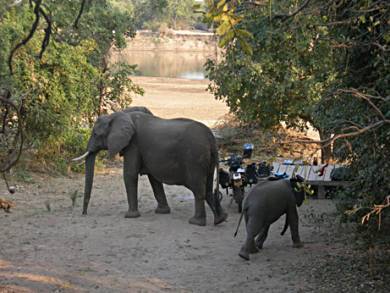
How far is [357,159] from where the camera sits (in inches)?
305

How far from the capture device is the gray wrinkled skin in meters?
8.89

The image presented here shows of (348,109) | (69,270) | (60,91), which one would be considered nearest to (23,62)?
(60,91)

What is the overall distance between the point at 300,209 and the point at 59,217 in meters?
3.76

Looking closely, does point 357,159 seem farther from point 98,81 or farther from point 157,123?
point 98,81

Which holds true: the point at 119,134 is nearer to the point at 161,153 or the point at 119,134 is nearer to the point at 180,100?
the point at 161,153

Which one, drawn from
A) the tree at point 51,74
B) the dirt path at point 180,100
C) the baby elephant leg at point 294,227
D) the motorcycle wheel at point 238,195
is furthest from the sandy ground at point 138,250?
the dirt path at point 180,100

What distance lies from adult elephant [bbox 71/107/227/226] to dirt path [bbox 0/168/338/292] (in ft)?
1.15

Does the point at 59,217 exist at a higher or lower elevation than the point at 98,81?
lower

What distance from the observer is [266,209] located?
8.99 meters

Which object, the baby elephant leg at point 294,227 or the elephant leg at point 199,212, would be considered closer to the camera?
the baby elephant leg at point 294,227

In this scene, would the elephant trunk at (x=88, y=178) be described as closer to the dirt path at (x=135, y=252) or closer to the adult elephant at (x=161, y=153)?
the adult elephant at (x=161, y=153)

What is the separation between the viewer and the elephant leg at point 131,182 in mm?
11391

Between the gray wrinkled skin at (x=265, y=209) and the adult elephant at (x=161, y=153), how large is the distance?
1.60 metres

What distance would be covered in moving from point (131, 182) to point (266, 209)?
3099 mm
